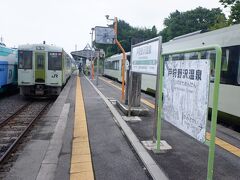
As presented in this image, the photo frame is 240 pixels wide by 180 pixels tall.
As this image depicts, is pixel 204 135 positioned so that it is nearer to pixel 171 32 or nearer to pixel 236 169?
pixel 236 169

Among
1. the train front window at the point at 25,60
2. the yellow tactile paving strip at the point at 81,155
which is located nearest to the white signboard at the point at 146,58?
the yellow tactile paving strip at the point at 81,155

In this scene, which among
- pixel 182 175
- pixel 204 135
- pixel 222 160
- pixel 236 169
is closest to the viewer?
pixel 204 135

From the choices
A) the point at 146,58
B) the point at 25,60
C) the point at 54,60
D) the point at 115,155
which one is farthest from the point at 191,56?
the point at 25,60

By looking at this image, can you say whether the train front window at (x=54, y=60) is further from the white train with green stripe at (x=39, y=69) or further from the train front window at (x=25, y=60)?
the train front window at (x=25, y=60)

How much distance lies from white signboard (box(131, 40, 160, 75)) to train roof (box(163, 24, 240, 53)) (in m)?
2.69

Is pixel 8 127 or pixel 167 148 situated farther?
pixel 8 127

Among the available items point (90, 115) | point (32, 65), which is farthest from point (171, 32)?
point (90, 115)

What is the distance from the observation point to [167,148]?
6164 millimetres

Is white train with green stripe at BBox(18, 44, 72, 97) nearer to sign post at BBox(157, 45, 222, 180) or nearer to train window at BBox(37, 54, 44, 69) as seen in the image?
train window at BBox(37, 54, 44, 69)

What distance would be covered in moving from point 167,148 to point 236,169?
138 cm

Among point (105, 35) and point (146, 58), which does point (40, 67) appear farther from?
point (146, 58)

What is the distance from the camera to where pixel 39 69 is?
53.2 feet

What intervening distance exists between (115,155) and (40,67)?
37.1 ft

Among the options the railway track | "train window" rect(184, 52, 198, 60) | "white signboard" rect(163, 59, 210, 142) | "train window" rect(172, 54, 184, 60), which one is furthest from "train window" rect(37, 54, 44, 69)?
"train window" rect(184, 52, 198, 60)
